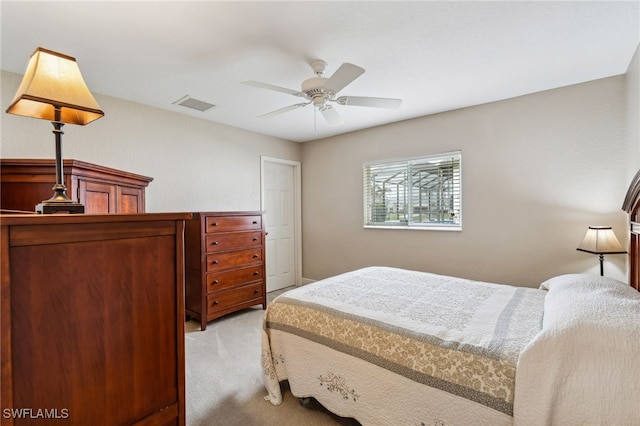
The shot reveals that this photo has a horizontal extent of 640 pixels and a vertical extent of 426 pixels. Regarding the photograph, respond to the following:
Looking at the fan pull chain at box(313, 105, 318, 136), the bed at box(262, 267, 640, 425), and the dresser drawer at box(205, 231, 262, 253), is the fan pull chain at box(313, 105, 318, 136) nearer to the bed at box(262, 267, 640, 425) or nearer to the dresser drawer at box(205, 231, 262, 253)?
the dresser drawer at box(205, 231, 262, 253)

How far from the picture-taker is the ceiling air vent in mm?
3053

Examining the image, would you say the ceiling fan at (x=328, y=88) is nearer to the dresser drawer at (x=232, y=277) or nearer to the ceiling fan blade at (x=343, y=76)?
the ceiling fan blade at (x=343, y=76)

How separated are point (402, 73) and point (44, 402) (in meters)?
2.81

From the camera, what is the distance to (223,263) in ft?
11.1

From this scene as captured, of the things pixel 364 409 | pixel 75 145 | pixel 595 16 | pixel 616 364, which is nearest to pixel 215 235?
pixel 75 145

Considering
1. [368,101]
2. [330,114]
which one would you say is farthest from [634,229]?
[330,114]

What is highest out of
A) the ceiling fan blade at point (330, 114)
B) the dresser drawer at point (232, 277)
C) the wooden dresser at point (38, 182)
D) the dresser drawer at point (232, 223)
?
the ceiling fan blade at point (330, 114)

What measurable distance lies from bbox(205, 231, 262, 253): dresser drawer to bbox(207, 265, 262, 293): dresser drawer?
0.93 feet

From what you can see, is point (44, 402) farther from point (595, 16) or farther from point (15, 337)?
point (595, 16)

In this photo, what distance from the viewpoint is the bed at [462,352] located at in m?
1.11

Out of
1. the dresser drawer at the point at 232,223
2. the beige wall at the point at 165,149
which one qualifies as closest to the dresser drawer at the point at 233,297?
the dresser drawer at the point at 232,223

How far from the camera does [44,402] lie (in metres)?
0.73

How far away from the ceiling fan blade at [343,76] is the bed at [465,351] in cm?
150

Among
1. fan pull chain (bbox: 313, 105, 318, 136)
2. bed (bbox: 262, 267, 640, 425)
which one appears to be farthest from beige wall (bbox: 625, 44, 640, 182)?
fan pull chain (bbox: 313, 105, 318, 136)
